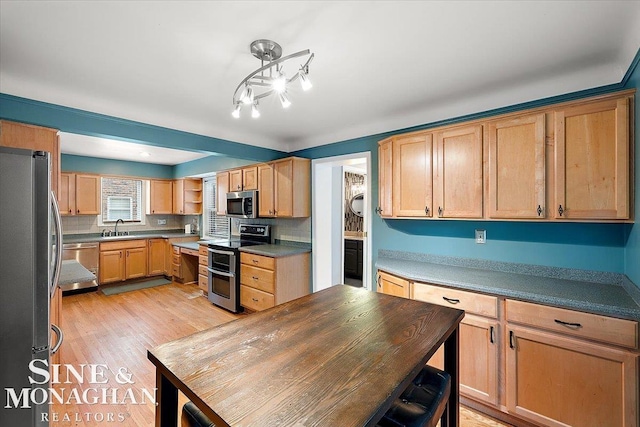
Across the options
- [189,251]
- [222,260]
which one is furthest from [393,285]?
[189,251]

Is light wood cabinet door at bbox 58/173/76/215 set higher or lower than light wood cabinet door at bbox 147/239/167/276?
higher

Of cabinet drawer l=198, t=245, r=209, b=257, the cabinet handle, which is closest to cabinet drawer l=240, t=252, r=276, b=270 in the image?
cabinet drawer l=198, t=245, r=209, b=257

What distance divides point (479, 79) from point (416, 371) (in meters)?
2.24

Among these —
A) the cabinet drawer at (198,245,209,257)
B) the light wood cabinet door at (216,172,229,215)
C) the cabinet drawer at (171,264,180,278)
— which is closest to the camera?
the cabinet drawer at (198,245,209,257)

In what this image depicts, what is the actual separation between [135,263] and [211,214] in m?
1.71

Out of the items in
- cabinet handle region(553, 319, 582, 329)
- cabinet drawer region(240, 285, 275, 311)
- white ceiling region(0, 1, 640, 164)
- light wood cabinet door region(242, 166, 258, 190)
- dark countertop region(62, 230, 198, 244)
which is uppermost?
white ceiling region(0, 1, 640, 164)

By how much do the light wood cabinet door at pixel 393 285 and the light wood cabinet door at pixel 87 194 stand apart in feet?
18.5

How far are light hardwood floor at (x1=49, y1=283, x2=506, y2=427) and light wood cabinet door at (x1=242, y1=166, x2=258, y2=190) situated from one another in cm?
193

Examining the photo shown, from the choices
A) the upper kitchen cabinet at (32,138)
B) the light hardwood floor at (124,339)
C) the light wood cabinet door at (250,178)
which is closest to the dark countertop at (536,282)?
the light hardwood floor at (124,339)

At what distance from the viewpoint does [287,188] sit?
396 cm

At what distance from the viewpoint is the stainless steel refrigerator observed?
1.18 meters

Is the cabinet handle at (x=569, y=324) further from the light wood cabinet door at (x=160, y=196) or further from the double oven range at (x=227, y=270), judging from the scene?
the light wood cabinet door at (x=160, y=196)

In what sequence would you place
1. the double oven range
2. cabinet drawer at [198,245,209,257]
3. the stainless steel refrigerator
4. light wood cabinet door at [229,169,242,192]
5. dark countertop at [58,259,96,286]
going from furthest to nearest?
cabinet drawer at [198,245,209,257]
light wood cabinet door at [229,169,242,192]
the double oven range
dark countertop at [58,259,96,286]
the stainless steel refrigerator

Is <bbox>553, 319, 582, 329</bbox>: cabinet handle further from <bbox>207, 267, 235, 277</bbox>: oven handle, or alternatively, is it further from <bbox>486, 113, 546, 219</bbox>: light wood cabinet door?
<bbox>207, 267, 235, 277</bbox>: oven handle
